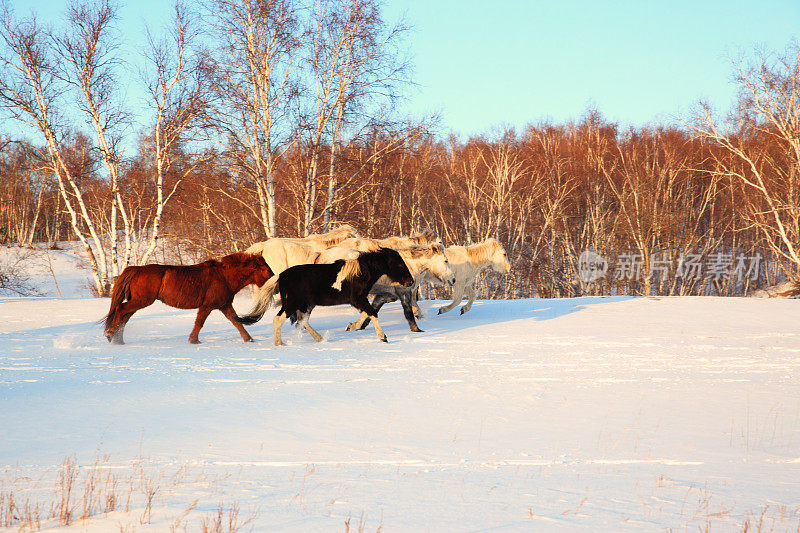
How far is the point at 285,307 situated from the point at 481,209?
27.2m

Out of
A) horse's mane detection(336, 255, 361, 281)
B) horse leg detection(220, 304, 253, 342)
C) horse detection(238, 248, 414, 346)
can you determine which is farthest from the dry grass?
horse leg detection(220, 304, 253, 342)

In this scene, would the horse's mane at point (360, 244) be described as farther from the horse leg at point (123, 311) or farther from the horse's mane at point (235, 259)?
the horse leg at point (123, 311)

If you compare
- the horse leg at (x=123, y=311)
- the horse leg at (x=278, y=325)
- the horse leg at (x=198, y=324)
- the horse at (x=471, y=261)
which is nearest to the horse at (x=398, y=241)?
the horse at (x=471, y=261)

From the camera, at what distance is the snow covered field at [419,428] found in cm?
365

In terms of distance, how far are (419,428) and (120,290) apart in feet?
21.3

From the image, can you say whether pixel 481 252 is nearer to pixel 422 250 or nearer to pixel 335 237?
pixel 422 250

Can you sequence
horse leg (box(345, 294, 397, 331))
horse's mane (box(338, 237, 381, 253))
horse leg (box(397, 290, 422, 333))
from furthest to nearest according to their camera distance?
horse's mane (box(338, 237, 381, 253)) → horse leg (box(345, 294, 397, 331)) → horse leg (box(397, 290, 422, 333))

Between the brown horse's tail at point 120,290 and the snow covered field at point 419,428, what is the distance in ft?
1.91

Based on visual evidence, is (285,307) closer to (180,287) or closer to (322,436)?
(180,287)

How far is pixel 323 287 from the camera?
413 inches

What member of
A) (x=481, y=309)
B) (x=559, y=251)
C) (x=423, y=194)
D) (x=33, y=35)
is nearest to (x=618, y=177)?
(x=559, y=251)

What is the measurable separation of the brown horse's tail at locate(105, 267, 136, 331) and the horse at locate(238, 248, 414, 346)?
1825 millimetres

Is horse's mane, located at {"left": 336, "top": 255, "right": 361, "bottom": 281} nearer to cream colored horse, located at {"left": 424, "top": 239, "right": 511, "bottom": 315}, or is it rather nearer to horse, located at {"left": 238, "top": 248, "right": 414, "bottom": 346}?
horse, located at {"left": 238, "top": 248, "right": 414, "bottom": 346}

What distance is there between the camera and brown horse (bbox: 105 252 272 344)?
1015 cm
